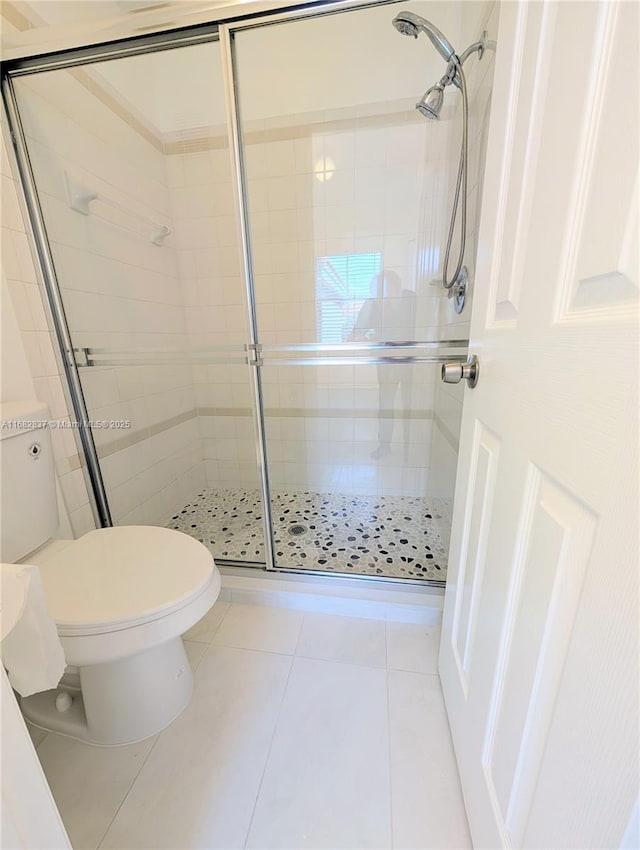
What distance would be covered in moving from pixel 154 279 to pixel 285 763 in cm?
201

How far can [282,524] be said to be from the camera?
1.83 metres

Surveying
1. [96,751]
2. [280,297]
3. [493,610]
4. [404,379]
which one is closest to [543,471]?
[493,610]

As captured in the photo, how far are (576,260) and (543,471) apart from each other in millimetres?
264

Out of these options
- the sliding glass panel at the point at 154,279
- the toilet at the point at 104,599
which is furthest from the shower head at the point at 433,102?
the toilet at the point at 104,599

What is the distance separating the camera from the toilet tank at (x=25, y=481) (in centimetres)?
93

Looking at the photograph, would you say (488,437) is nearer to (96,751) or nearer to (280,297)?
(96,751)

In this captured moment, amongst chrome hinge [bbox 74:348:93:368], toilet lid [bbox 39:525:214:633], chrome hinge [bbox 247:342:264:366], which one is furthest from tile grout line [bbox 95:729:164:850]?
chrome hinge [bbox 74:348:93:368]

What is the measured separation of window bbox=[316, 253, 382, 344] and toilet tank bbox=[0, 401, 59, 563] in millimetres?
1343

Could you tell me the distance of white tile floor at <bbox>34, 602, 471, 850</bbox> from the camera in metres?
0.75

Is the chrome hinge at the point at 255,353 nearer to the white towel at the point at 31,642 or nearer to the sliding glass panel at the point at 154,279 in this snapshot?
the sliding glass panel at the point at 154,279

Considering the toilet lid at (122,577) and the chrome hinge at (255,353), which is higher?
the chrome hinge at (255,353)

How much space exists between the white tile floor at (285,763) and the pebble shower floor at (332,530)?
34cm

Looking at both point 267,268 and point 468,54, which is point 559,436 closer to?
point 468,54

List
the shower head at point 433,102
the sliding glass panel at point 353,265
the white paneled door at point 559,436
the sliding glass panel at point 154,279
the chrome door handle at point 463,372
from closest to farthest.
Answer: the white paneled door at point 559,436 < the chrome door handle at point 463,372 < the shower head at point 433,102 < the sliding glass panel at point 154,279 < the sliding glass panel at point 353,265
